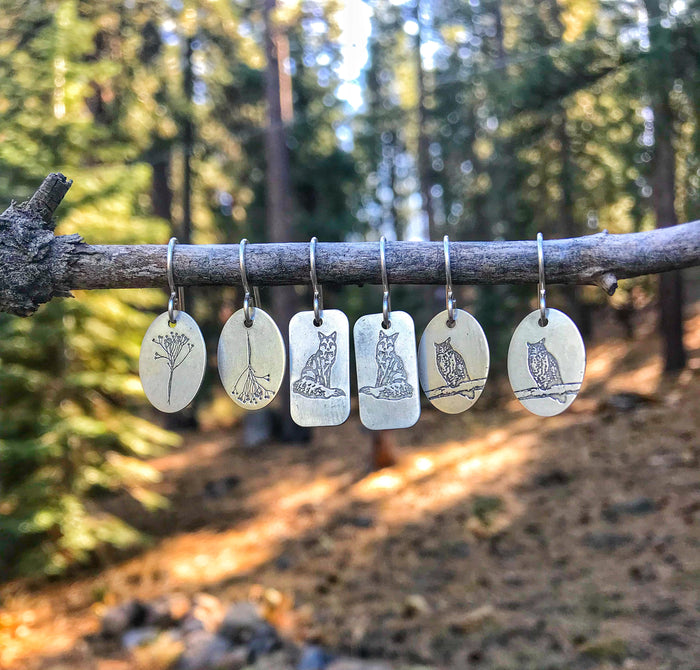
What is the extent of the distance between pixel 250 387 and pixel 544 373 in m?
0.73

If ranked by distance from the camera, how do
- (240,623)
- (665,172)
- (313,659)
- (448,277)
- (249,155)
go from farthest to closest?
(249,155)
(665,172)
(240,623)
(313,659)
(448,277)

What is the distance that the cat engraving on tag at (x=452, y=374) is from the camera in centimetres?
155

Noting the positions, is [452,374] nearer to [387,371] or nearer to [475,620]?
[387,371]

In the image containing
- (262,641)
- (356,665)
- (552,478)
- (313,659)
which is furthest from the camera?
(552,478)

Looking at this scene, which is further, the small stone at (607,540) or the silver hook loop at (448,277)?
the small stone at (607,540)

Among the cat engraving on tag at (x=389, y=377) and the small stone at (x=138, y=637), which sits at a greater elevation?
the cat engraving on tag at (x=389, y=377)

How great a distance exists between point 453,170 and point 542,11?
556 centimetres

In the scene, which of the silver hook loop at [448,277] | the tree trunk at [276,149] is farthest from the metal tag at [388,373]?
the tree trunk at [276,149]

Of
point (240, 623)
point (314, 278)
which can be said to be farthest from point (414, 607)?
point (314, 278)

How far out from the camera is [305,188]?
12.3 meters

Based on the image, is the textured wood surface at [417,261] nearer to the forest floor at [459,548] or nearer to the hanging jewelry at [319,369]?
the hanging jewelry at [319,369]

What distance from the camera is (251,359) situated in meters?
1.55

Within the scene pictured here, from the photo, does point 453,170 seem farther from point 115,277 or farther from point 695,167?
point 115,277

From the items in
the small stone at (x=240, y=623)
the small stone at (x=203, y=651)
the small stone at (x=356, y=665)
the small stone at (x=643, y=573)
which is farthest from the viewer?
the small stone at (x=643, y=573)
